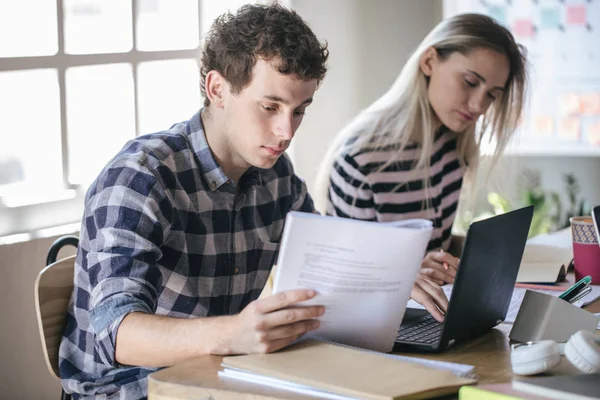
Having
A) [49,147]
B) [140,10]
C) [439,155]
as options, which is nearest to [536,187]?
[439,155]

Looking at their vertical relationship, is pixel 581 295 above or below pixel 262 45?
below

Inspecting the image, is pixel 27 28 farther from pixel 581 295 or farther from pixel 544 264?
pixel 581 295

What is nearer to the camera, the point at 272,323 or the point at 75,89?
the point at 272,323

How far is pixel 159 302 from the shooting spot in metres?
1.82

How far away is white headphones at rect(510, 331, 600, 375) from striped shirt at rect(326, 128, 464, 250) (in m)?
1.27

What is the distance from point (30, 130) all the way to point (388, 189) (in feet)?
3.45

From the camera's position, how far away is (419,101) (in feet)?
8.69

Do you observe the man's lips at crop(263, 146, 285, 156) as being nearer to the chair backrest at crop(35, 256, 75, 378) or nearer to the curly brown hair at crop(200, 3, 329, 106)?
the curly brown hair at crop(200, 3, 329, 106)

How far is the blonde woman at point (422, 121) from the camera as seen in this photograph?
102 inches

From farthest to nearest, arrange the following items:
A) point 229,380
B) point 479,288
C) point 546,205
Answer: point 546,205, point 479,288, point 229,380

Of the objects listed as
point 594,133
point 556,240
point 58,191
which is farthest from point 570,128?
point 58,191

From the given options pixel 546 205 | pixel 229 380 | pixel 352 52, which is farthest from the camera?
pixel 546 205

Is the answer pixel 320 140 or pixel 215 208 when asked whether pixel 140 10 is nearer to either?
pixel 320 140

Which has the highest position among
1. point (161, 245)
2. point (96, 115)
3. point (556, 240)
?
point (96, 115)
